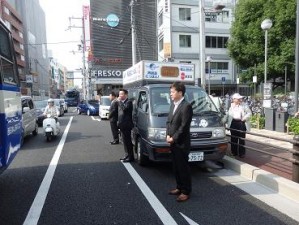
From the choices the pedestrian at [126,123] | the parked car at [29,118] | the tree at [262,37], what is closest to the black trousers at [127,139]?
the pedestrian at [126,123]

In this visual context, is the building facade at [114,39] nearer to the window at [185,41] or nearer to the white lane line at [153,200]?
the window at [185,41]

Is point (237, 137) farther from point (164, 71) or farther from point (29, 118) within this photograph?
point (29, 118)

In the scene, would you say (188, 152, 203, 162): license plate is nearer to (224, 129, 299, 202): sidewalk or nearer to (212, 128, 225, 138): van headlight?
(212, 128, 225, 138): van headlight

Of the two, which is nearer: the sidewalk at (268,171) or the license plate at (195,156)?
the sidewalk at (268,171)

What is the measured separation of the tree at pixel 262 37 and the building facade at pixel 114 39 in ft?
65.9

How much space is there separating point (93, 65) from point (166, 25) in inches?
539

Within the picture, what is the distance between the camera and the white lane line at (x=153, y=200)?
15.2 ft

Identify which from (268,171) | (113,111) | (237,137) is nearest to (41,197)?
(268,171)

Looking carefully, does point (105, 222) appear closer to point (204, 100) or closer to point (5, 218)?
point (5, 218)

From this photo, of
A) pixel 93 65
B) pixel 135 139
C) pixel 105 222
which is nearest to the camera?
pixel 105 222

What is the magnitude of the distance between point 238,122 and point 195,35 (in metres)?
34.5

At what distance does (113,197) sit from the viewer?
18.5ft

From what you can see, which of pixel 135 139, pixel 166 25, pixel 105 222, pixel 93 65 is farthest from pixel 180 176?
pixel 93 65

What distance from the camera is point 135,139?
852 centimetres
